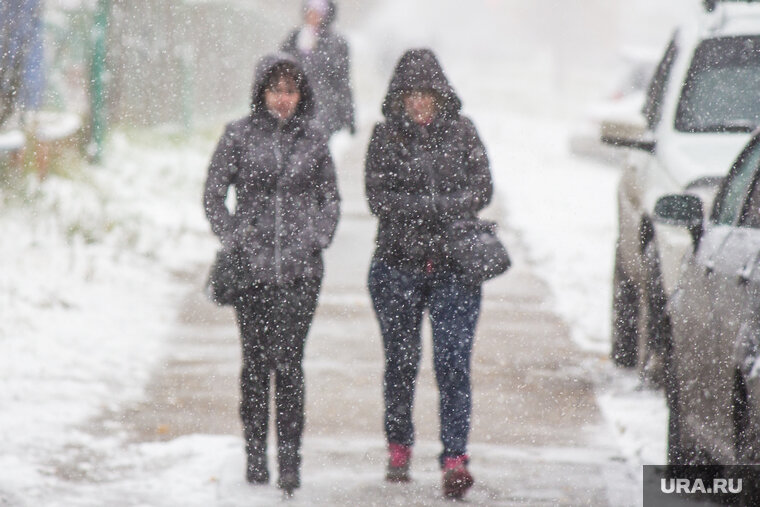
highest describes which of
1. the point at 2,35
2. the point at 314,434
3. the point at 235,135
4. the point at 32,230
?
the point at 2,35

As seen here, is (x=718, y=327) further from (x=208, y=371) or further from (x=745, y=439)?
(x=208, y=371)

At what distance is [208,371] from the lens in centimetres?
779

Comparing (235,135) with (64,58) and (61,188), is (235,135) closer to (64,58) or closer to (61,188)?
(61,188)

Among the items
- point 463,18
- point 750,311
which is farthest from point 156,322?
point 463,18

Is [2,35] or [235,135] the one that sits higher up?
[2,35]

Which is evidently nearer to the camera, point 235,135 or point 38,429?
point 235,135

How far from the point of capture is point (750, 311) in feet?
14.1

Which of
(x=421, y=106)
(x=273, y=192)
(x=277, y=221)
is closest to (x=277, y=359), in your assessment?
(x=277, y=221)

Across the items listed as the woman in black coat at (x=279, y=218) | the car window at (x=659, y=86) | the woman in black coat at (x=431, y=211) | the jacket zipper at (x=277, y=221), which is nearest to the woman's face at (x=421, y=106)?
the woman in black coat at (x=431, y=211)

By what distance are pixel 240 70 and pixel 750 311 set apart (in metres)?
21.9

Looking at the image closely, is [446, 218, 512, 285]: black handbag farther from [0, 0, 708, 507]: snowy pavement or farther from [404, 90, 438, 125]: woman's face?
[0, 0, 708, 507]: snowy pavement

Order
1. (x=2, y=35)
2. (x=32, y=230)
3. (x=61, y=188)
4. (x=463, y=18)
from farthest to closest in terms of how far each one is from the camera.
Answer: (x=463, y=18) → (x=61, y=188) → (x=32, y=230) → (x=2, y=35)

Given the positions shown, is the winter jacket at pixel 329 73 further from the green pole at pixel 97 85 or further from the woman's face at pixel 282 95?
the woman's face at pixel 282 95

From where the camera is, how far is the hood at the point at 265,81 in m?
5.37
